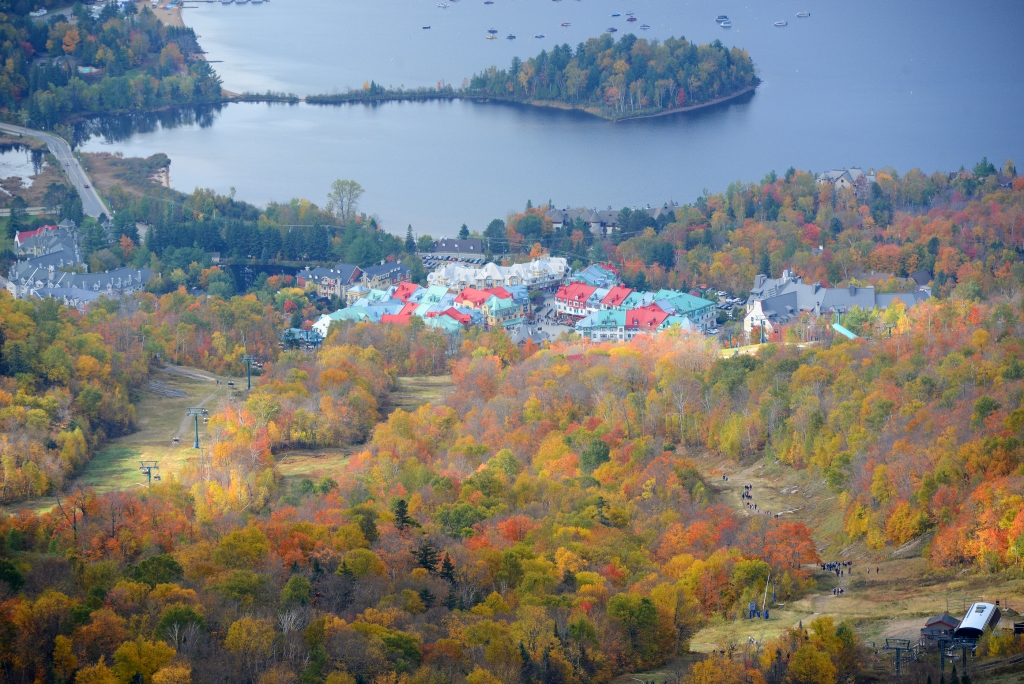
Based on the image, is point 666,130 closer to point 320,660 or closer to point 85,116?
point 85,116

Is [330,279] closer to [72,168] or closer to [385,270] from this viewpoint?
[385,270]

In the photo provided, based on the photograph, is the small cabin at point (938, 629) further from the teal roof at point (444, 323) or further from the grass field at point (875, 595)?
the teal roof at point (444, 323)

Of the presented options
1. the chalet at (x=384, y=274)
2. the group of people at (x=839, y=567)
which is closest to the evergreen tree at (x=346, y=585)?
the group of people at (x=839, y=567)

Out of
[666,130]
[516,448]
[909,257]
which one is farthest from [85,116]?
[516,448]

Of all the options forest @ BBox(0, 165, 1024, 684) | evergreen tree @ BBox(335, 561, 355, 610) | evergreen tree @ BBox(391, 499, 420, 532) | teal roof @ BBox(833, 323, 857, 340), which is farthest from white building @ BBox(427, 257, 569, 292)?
evergreen tree @ BBox(335, 561, 355, 610)

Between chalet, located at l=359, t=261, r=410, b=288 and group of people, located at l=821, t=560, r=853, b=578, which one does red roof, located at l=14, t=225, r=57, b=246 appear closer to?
chalet, located at l=359, t=261, r=410, b=288

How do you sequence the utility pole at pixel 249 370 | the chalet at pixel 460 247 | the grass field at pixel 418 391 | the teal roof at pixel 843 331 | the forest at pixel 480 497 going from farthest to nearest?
the chalet at pixel 460 247 < the teal roof at pixel 843 331 < the utility pole at pixel 249 370 < the grass field at pixel 418 391 < the forest at pixel 480 497
